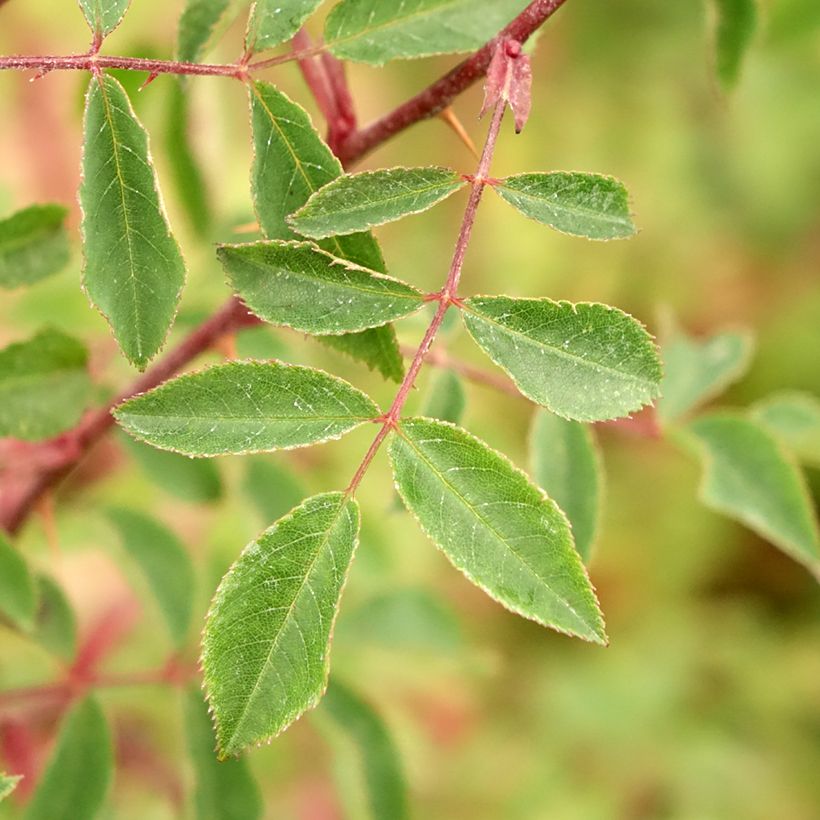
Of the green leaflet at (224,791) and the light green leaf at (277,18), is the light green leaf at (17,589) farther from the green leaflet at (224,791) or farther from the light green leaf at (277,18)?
the light green leaf at (277,18)

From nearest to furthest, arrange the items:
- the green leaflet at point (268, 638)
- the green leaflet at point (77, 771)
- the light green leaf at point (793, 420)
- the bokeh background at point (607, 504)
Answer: the green leaflet at point (268, 638), the green leaflet at point (77, 771), the light green leaf at point (793, 420), the bokeh background at point (607, 504)

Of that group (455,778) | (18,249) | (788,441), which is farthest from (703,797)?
(18,249)

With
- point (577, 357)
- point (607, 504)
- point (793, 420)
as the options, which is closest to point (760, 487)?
point (793, 420)

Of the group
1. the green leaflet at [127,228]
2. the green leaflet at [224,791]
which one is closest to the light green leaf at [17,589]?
the green leaflet at [224,791]

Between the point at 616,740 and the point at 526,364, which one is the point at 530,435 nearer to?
the point at 526,364

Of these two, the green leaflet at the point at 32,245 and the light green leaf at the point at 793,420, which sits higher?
the green leaflet at the point at 32,245

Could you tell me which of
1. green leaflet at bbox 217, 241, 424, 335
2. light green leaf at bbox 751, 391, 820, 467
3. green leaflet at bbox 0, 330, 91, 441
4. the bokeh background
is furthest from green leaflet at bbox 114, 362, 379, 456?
the bokeh background

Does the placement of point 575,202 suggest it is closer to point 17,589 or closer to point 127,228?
point 127,228
